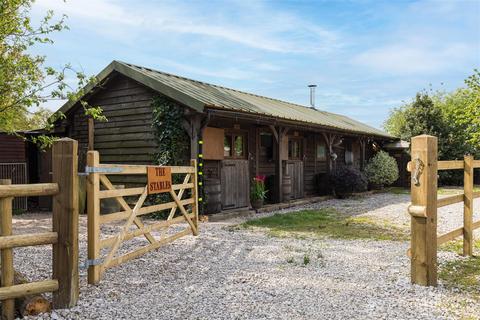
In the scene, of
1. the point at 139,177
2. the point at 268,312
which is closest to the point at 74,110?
the point at 139,177

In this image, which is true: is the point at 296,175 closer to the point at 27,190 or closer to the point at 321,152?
the point at 321,152

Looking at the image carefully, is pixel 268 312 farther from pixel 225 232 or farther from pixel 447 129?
pixel 447 129

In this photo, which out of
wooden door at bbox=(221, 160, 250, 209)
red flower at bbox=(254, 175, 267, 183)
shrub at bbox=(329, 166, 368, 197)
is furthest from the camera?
shrub at bbox=(329, 166, 368, 197)

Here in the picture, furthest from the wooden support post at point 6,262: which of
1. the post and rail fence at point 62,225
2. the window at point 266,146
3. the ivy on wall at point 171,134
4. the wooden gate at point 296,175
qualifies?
the wooden gate at point 296,175

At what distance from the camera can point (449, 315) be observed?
3.76 m

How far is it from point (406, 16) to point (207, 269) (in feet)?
23.7

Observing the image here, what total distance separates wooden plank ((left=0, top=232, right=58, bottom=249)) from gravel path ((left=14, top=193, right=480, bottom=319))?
643mm

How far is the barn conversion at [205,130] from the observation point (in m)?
9.92

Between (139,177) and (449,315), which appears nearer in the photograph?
(449,315)

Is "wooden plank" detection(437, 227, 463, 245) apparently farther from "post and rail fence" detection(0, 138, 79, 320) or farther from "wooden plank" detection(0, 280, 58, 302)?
"wooden plank" detection(0, 280, 58, 302)

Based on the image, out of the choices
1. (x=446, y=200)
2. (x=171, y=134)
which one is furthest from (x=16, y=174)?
(x=446, y=200)

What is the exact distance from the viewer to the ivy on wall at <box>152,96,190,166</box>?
10102 millimetres

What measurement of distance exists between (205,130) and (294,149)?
5.25 metres

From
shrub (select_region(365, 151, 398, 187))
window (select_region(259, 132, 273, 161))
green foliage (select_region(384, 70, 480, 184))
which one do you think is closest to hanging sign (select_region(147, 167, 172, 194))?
window (select_region(259, 132, 273, 161))
